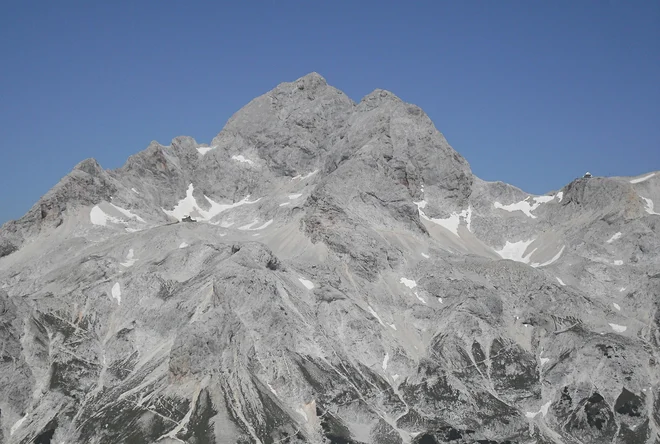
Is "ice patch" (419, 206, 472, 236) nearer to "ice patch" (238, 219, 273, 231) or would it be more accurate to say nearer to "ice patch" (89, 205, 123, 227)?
"ice patch" (238, 219, 273, 231)

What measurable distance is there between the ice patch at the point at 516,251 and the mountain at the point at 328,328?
3.01m

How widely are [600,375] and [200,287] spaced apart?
75.8 m

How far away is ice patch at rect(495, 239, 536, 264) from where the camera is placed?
18600 centimetres

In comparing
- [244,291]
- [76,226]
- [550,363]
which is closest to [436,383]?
[550,363]

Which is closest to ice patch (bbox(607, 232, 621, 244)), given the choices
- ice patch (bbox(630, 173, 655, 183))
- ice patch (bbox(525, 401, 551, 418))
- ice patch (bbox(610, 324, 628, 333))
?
ice patch (bbox(630, 173, 655, 183))

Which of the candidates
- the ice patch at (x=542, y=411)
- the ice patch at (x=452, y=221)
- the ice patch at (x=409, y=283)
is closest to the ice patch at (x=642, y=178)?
the ice patch at (x=452, y=221)

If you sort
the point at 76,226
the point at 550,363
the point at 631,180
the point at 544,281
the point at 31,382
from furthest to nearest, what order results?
1. the point at 631,180
2. the point at 76,226
3. the point at 544,281
4. the point at 550,363
5. the point at 31,382

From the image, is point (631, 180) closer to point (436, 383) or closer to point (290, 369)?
point (436, 383)

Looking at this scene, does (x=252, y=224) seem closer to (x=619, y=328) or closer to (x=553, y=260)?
(x=553, y=260)

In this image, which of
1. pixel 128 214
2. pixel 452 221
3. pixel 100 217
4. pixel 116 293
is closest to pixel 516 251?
pixel 452 221

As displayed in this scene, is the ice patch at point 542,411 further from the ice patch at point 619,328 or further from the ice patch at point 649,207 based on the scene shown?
the ice patch at point 649,207

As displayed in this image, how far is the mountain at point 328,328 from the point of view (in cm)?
11062

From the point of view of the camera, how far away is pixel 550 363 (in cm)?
13662

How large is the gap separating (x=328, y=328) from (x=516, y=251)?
253 ft
